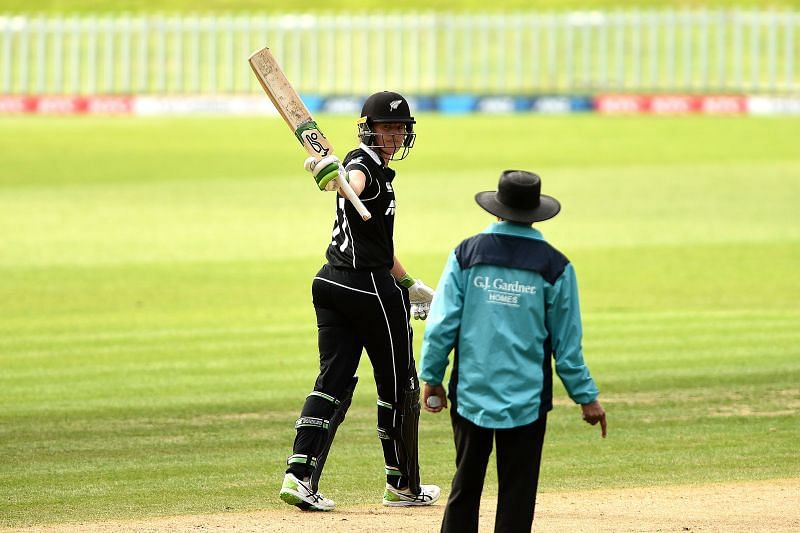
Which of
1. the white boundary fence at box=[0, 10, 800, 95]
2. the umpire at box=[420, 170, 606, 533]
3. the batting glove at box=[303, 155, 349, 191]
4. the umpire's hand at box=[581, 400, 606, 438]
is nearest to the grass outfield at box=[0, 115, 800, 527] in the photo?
the batting glove at box=[303, 155, 349, 191]

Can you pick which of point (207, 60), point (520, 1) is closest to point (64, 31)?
point (207, 60)

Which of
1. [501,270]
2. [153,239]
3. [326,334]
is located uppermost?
[501,270]

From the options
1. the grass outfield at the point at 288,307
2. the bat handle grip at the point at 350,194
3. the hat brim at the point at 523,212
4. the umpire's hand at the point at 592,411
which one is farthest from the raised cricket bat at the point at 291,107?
the grass outfield at the point at 288,307

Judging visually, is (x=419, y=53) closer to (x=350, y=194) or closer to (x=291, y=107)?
(x=291, y=107)

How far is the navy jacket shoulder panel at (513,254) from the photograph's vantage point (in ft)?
21.0

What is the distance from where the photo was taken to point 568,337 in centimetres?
640

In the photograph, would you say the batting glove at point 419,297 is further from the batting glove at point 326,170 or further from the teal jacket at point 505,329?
the teal jacket at point 505,329

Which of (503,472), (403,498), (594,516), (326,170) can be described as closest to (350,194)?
(326,170)

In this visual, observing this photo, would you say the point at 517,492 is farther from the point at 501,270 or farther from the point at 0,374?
the point at 0,374

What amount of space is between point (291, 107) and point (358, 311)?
120 cm

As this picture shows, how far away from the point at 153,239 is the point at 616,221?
8.93m

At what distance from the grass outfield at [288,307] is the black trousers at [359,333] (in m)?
0.76

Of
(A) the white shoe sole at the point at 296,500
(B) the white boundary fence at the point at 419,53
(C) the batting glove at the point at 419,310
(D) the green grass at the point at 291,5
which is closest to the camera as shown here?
(A) the white shoe sole at the point at 296,500

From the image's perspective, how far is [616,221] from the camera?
28.3 metres
